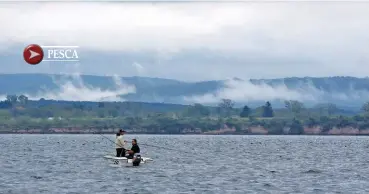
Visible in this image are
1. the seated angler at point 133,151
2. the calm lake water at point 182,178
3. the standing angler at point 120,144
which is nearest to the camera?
the calm lake water at point 182,178

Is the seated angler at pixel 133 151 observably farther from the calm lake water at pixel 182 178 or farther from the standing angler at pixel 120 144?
the calm lake water at pixel 182 178

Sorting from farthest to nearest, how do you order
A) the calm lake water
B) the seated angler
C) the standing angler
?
the seated angler, the standing angler, the calm lake water

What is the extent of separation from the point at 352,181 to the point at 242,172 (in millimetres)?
11113

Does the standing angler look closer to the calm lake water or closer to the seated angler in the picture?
the seated angler

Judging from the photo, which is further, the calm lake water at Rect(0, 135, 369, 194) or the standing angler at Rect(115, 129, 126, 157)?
the standing angler at Rect(115, 129, 126, 157)

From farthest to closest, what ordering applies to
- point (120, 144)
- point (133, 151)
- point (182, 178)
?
point (120, 144)
point (133, 151)
point (182, 178)

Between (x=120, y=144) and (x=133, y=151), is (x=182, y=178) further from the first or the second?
(x=120, y=144)

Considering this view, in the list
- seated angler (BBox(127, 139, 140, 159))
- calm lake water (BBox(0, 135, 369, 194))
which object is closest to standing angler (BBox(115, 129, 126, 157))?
seated angler (BBox(127, 139, 140, 159))

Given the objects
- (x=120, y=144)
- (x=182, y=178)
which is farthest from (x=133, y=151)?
(x=182, y=178)

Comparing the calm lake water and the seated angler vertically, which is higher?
the seated angler

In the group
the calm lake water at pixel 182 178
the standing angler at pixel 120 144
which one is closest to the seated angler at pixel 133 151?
the standing angler at pixel 120 144

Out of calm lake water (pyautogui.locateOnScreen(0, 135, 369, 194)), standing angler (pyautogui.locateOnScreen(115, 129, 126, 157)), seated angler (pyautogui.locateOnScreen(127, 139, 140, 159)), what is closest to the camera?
calm lake water (pyautogui.locateOnScreen(0, 135, 369, 194))

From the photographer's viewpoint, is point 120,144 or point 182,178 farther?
point 120,144

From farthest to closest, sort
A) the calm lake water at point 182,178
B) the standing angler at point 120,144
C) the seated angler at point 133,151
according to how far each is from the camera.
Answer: the seated angler at point 133,151
the standing angler at point 120,144
the calm lake water at point 182,178
